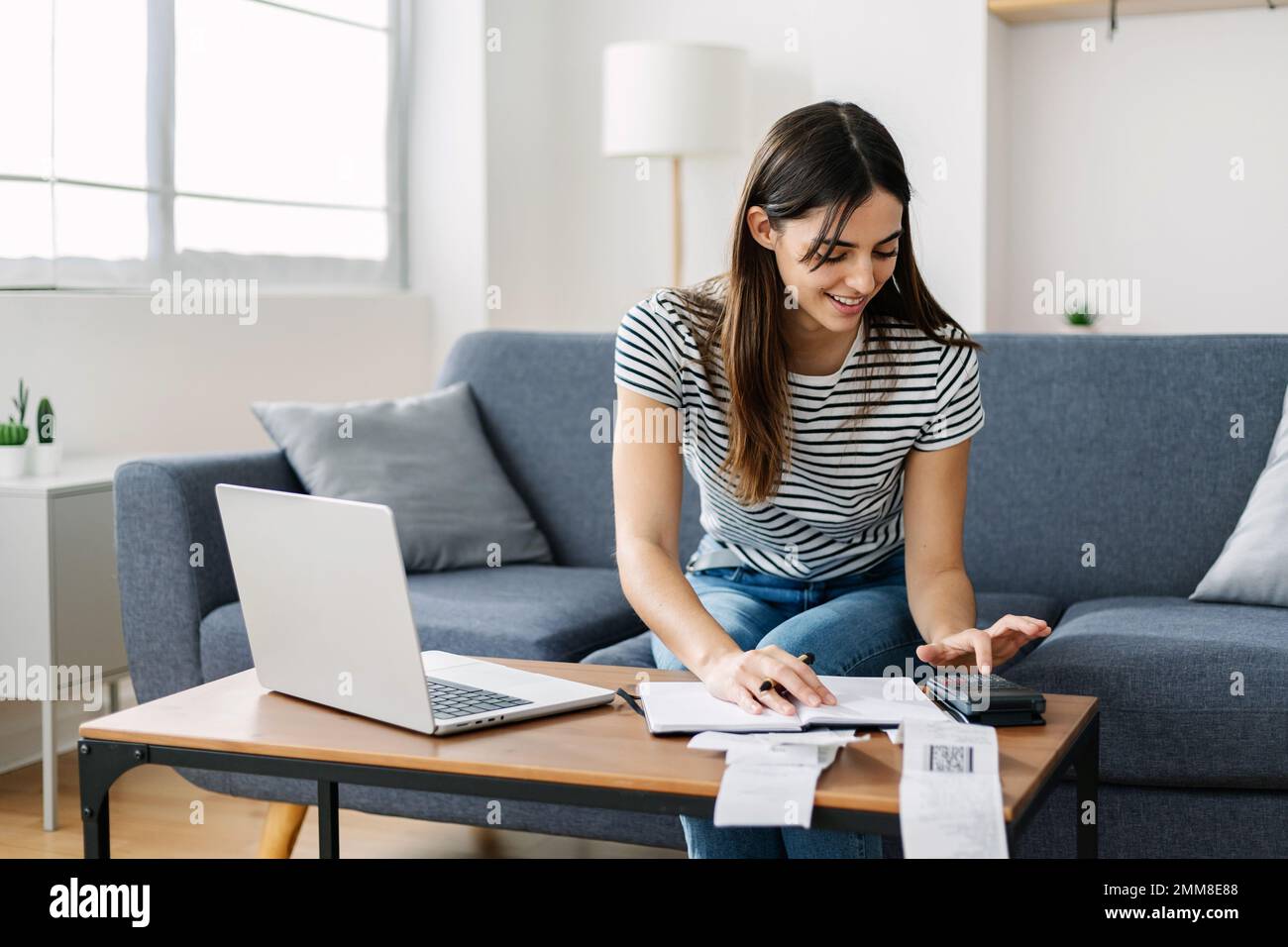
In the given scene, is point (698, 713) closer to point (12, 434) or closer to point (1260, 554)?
point (1260, 554)

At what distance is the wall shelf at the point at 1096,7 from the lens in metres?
4.08

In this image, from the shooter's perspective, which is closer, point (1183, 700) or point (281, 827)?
point (1183, 700)

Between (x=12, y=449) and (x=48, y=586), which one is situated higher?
(x=12, y=449)

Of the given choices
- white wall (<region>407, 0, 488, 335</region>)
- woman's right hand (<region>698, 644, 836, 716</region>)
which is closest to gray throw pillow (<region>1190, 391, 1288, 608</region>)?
woman's right hand (<region>698, 644, 836, 716</region>)

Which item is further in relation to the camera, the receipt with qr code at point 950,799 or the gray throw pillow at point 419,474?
the gray throw pillow at point 419,474

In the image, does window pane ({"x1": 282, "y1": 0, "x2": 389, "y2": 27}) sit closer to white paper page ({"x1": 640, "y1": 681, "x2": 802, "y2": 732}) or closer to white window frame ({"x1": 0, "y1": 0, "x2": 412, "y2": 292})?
white window frame ({"x1": 0, "y1": 0, "x2": 412, "y2": 292})

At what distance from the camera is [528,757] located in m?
1.22

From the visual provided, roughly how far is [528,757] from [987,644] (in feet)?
1.56

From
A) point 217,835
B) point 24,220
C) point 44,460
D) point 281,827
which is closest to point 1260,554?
point 281,827

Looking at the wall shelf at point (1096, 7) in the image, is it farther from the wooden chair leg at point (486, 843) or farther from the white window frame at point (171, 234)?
the wooden chair leg at point (486, 843)

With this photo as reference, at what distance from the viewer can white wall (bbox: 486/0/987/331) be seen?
4.18 meters

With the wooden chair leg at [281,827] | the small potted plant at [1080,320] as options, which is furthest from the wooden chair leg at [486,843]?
the small potted plant at [1080,320]

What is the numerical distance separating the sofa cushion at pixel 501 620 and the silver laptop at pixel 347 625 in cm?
67
